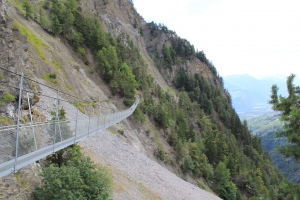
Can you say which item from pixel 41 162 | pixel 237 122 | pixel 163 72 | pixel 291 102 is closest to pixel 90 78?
pixel 41 162

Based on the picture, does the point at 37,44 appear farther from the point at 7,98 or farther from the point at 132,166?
the point at 7,98

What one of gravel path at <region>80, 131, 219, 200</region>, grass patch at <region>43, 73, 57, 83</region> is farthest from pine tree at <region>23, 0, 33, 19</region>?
gravel path at <region>80, 131, 219, 200</region>

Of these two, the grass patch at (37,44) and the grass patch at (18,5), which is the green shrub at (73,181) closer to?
the grass patch at (37,44)

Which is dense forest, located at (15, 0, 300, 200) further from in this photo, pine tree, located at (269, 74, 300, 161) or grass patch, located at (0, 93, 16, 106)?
grass patch, located at (0, 93, 16, 106)

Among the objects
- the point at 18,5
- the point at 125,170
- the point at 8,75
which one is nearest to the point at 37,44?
the point at 18,5

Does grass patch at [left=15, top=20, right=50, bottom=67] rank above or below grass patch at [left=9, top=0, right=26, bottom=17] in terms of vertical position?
below

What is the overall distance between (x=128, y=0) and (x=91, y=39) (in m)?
68.0

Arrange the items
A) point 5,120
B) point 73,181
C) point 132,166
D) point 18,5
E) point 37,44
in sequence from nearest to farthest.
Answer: point 73,181
point 5,120
point 132,166
point 37,44
point 18,5

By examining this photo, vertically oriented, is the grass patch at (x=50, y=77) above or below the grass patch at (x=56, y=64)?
below

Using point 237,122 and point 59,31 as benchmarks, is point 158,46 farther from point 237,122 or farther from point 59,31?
point 59,31

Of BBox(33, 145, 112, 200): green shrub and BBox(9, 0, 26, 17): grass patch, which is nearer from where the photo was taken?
BBox(33, 145, 112, 200): green shrub

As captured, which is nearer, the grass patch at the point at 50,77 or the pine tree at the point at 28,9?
the grass patch at the point at 50,77

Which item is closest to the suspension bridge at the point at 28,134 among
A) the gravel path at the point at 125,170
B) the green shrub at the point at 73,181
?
the green shrub at the point at 73,181

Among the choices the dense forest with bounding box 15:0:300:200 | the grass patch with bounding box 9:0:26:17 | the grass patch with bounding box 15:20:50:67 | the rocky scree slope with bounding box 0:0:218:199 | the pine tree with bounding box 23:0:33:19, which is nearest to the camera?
the rocky scree slope with bounding box 0:0:218:199
